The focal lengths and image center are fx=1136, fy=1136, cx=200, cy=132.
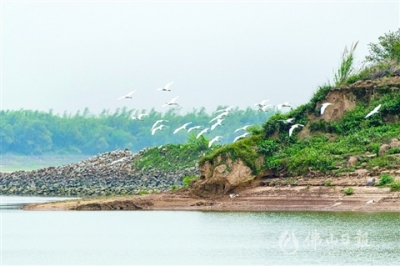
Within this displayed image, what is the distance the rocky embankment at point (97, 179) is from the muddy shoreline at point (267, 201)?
14.4m

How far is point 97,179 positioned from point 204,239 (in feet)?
135

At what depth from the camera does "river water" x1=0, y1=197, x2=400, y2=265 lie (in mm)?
31062

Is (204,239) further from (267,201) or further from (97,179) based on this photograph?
(97,179)

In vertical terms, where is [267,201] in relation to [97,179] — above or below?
below

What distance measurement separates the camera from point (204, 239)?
118 ft

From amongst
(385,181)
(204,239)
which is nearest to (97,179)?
(385,181)

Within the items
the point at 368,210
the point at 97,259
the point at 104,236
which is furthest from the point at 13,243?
the point at 368,210

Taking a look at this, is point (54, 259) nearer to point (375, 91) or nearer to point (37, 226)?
point (37, 226)

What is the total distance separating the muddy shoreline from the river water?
5.18 ft

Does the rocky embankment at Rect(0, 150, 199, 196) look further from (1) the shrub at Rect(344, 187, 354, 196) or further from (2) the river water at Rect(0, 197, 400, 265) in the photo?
(1) the shrub at Rect(344, 187, 354, 196)

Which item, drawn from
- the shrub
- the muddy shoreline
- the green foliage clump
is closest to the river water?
the muddy shoreline

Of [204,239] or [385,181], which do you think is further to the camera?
[385,181]

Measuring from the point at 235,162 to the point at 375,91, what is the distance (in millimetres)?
7011

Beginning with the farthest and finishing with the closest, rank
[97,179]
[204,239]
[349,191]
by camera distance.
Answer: [97,179], [349,191], [204,239]
